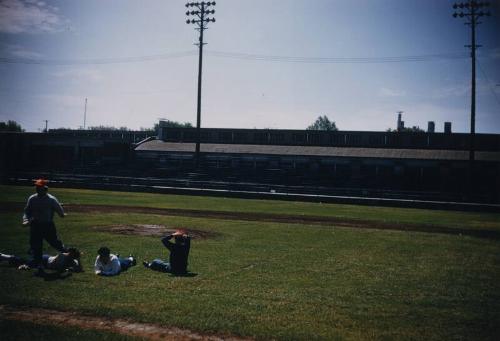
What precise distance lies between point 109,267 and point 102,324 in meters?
2.94

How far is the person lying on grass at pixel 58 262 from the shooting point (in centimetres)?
877

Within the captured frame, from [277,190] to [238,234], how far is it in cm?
2287

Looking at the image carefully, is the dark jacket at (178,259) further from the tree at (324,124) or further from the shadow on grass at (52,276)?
the tree at (324,124)

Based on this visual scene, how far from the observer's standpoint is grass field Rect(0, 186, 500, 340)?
6316 mm

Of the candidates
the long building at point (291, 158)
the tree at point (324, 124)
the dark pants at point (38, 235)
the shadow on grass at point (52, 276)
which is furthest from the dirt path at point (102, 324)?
the tree at point (324, 124)

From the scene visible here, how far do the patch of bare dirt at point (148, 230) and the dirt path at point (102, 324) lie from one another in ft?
25.9

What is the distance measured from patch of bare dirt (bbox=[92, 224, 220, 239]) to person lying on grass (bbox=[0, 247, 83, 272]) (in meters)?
5.42

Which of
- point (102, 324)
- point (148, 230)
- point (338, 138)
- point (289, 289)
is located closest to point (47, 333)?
point (102, 324)

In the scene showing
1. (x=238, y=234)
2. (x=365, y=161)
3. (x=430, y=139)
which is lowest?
(x=238, y=234)

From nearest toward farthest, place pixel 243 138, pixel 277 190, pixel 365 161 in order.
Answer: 1. pixel 277 190
2. pixel 365 161
3. pixel 243 138

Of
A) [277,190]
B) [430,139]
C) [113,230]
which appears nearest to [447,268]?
[113,230]

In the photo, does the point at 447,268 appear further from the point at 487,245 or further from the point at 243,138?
the point at 243,138

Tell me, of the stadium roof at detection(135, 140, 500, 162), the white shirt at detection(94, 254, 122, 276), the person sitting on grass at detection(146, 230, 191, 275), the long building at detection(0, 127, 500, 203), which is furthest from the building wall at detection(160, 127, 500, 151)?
the white shirt at detection(94, 254, 122, 276)

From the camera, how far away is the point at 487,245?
14.8 metres
